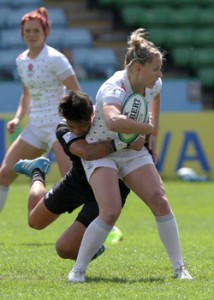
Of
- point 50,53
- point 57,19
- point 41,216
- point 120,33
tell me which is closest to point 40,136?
point 50,53

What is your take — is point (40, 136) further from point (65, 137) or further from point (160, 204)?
point (160, 204)

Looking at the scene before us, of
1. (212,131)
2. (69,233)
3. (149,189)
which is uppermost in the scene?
(149,189)

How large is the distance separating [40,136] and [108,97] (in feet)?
9.12

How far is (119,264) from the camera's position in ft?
24.0

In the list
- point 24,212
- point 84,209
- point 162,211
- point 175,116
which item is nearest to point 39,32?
point 84,209

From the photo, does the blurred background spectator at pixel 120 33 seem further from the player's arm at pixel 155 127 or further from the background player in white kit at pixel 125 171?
the background player in white kit at pixel 125 171

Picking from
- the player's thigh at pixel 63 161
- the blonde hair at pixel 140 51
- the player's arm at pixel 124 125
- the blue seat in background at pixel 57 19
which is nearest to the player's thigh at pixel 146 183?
the player's arm at pixel 124 125

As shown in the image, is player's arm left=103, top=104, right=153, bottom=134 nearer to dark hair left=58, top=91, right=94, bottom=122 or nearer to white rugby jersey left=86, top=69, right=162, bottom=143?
white rugby jersey left=86, top=69, right=162, bottom=143

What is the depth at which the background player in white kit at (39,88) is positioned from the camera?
28.7ft

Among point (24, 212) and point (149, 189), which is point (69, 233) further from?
point (24, 212)

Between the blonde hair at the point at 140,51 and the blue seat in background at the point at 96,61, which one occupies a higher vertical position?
the blonde hair at the point at 140,51

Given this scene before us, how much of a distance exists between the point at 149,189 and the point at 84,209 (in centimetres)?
75

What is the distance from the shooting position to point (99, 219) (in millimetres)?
6219

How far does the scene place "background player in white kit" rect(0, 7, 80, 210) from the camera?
8750 millimetres
